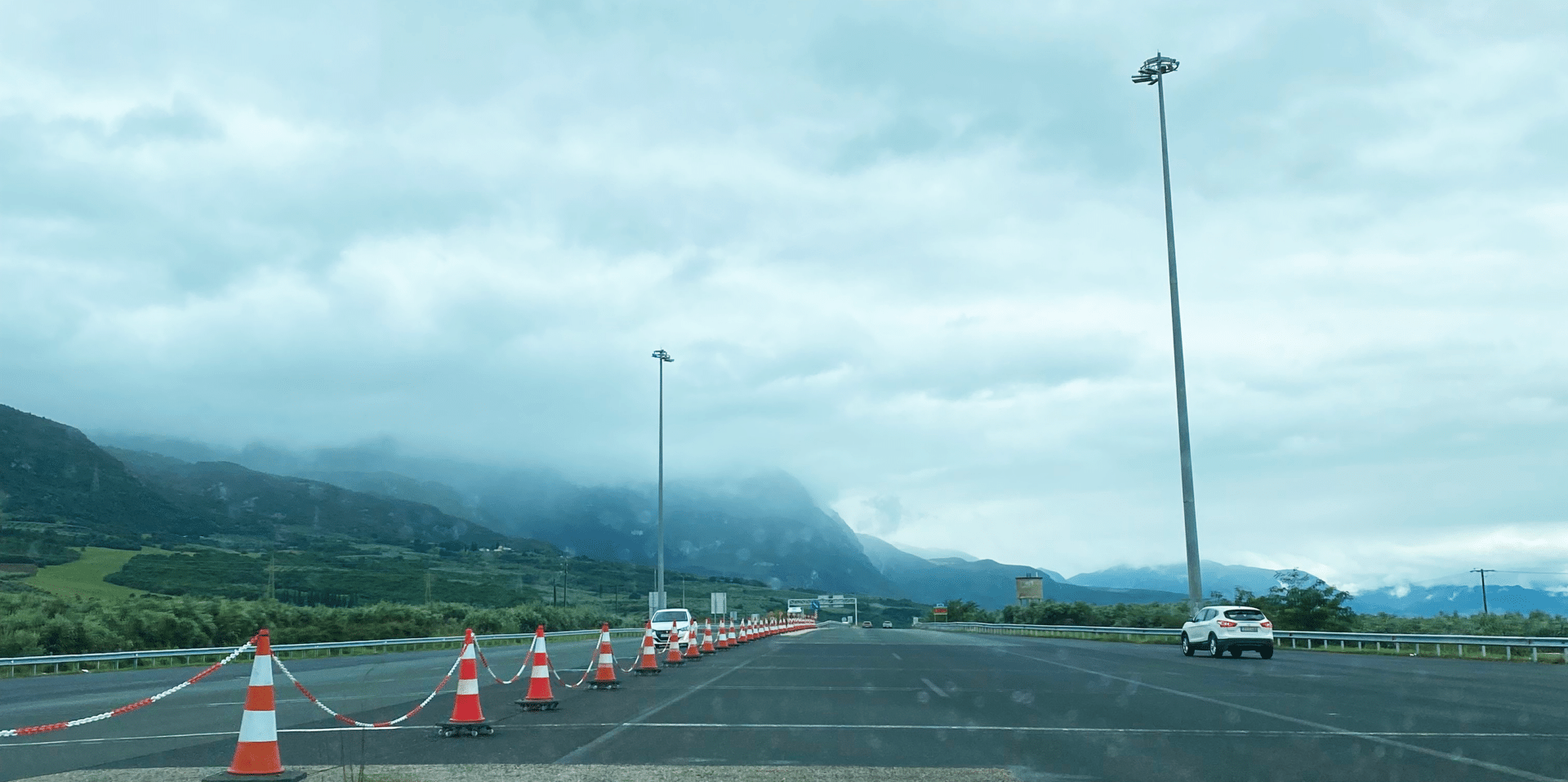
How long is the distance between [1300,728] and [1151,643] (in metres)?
36.1

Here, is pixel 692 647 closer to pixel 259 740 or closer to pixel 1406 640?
pixel 1406 640

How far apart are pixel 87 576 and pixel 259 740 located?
109 meters

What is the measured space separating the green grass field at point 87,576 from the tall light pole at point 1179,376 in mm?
69229

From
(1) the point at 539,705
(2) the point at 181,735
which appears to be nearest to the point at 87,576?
(2) the point at 181,735

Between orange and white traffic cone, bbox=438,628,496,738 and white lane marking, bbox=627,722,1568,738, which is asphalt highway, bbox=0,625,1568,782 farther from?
orange and white traffic cone, bbox=438,628,496,738

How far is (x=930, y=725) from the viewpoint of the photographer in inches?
531

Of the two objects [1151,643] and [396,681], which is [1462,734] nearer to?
[396,681]

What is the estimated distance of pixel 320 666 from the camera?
32.4 metres

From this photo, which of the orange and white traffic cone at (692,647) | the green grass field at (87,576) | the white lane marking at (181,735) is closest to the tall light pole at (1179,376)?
the orange and white traffic cone at (692,647)

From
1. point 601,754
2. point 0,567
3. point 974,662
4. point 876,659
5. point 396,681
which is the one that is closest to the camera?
point 601,754

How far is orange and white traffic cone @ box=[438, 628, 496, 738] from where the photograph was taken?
1230 cm

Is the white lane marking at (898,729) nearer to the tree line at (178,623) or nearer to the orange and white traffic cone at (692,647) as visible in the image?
the orange and white traffic cone at (692,647)

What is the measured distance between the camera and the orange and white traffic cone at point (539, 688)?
50.1 feet

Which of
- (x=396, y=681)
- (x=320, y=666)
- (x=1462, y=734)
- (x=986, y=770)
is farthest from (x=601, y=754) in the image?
(x=320, y=666)
